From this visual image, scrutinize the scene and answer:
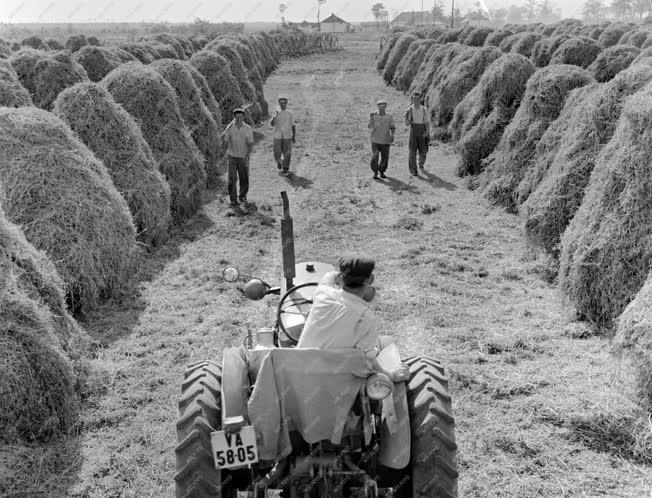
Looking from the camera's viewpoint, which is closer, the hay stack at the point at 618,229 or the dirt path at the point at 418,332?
the dirt path at the point at 418,332

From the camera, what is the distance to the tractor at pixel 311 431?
10.8 ft

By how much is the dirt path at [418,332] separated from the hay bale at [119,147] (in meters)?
0.63

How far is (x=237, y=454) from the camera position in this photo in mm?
3291

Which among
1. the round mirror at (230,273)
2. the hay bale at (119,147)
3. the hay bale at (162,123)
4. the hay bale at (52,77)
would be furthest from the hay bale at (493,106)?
the round mirror at (230,273)

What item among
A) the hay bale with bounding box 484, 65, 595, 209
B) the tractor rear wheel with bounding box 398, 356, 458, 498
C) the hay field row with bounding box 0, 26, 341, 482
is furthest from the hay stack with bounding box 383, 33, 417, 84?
the tractor rear wheel with bounding box 398, 356, 458, 498

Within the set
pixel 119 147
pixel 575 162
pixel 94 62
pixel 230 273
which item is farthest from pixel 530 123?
pixel 94 62

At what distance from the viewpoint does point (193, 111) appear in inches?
551

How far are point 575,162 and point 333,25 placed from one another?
105832mm

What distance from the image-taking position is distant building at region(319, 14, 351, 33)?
107 meters

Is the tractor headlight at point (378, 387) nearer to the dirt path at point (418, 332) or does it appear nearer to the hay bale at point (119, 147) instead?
the dirt path at point (418, 332)

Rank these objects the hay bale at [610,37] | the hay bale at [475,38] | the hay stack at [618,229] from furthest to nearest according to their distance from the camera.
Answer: the hay bale at [475,38] → the hay bale at [610,37] → the hay stack at [618,229]

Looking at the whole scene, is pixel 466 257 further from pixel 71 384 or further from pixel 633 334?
pixel 71 384

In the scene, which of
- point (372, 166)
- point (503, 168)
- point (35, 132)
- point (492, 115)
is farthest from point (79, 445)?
point (492, 115)

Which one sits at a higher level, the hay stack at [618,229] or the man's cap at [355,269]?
the man's cap at [355,269]
